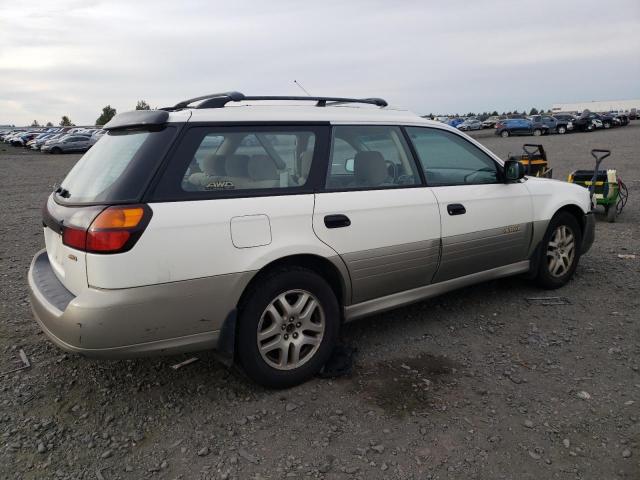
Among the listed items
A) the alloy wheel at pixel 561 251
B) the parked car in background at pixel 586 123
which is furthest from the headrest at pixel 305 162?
the parked car in background at pixel 586 123

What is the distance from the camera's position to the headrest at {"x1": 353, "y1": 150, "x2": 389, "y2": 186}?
142 inches

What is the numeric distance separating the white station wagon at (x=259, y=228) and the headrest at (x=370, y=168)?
14 millimetres

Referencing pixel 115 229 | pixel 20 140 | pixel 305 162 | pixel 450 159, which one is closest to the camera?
pixel 115 229

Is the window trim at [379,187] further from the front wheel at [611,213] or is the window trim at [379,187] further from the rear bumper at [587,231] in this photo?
the front wheel at [611,213]

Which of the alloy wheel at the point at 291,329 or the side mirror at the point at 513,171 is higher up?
the side mirror at the point at 513,171

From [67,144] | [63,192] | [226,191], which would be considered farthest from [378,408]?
[67,144]

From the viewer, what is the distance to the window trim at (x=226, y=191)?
279 centimetres

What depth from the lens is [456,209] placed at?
3977 millimetres

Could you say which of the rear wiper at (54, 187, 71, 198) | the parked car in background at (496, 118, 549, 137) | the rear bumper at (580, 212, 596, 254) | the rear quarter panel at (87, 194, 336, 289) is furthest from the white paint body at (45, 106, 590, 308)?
the parked car in background at (496, 118, 549, 137)

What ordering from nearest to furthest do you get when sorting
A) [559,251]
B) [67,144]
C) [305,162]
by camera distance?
[305,162] → [559,251] → [67,144]

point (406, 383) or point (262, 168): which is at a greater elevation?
point (262, 168)

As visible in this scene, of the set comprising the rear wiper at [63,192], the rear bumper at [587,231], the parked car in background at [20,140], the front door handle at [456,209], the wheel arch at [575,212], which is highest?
the rear wiper at [63,192]

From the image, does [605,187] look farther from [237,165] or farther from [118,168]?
[118,168]

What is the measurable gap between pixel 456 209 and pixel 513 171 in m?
0.77
